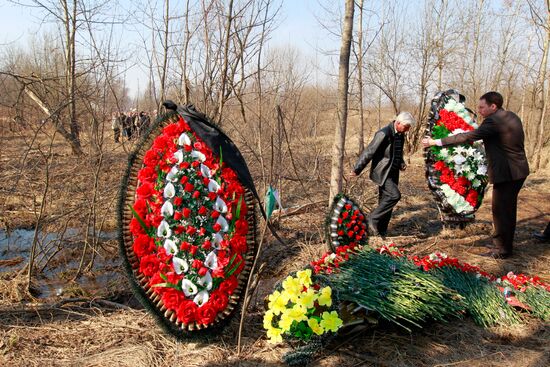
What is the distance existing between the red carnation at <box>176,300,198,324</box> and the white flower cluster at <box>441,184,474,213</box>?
4.02 m

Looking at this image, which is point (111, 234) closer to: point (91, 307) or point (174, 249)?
point (91, 307)

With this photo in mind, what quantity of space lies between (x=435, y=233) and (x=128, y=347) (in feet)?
15.2

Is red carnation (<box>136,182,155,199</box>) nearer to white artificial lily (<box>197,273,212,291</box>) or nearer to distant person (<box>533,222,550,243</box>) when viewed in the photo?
white artificial lily (<box>197,273,212,291</box>)

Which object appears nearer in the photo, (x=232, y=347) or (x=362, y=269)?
(x=232, y=347)

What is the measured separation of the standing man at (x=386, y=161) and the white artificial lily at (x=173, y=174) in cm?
264

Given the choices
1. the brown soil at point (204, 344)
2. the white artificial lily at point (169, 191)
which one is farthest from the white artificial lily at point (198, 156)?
the brown soil at point (204, 344)

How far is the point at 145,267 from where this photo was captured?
120 inches

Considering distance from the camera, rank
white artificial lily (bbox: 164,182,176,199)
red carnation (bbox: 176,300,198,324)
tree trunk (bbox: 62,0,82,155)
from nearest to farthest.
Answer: red carnation (bbox: 176,300,198,324) → white artificial lily (bbox: 164,182,176,199) → tree trunk (bbox: 62,0,82,155)

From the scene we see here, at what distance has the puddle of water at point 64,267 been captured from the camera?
4.89 metres

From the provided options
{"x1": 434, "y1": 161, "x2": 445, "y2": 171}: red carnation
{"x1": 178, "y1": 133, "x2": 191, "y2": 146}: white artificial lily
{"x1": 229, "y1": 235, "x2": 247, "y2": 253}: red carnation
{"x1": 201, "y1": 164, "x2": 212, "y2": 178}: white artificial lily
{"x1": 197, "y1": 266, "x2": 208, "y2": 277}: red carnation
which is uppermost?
{"x1": 178, "y1": 133, "x2": 191, "y2": 146}: white artificial lily

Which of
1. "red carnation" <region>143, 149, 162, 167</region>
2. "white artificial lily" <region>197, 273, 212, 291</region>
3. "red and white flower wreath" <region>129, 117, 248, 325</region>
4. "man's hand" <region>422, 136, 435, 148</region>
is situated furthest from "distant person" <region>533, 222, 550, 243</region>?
"red carnation" <region>143, 149, 162, 167</region>

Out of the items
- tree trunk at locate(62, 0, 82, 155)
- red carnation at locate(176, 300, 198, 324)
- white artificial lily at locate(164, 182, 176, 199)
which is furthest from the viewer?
tree trunk at locate(62, 0, 82, 155)

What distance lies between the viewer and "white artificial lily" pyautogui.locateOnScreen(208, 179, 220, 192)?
123 inches

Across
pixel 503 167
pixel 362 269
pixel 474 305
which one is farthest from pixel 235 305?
pixel 503 167
